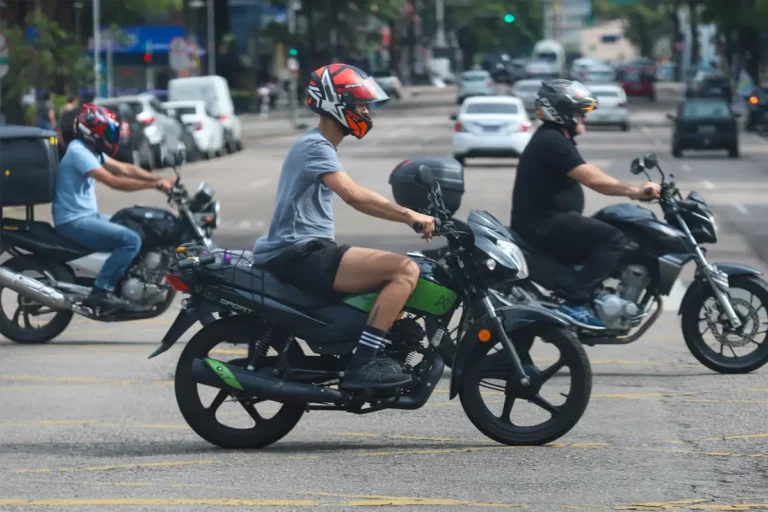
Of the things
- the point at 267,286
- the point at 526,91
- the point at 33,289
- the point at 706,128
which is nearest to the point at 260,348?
the point at 267,286

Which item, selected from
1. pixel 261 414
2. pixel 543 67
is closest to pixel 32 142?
pixel 261 414

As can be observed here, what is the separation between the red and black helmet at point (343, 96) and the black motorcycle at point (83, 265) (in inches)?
154

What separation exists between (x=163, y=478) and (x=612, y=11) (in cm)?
19449

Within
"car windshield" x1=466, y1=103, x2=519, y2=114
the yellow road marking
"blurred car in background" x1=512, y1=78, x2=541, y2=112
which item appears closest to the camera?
the yellow road marking

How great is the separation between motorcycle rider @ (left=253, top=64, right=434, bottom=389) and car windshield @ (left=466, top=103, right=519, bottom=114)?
31.0 metres

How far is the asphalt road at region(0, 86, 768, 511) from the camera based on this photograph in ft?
22.1

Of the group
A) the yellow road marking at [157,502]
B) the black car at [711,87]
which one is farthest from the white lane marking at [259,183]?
the black car at [711,87]

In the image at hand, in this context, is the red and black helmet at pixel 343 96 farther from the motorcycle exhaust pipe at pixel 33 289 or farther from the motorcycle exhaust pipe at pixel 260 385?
the motorcycle exhaust pipe at pixel 33 289

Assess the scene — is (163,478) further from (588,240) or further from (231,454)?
(588,240)

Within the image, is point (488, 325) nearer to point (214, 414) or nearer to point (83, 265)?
point (214, 414)

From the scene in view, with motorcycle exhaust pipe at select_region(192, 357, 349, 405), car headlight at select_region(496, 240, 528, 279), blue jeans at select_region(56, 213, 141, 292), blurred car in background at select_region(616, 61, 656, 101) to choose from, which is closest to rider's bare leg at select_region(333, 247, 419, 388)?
motorcycle exhaust pipe at select_region(192, 357, 349, 405)

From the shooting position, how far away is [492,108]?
128 feet

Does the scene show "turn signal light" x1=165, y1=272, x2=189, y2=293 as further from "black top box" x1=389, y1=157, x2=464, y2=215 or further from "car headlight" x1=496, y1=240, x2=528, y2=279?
"car headlight" x1=496, y1=240, x2=528, y2=279

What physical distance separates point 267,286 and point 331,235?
0.39m
